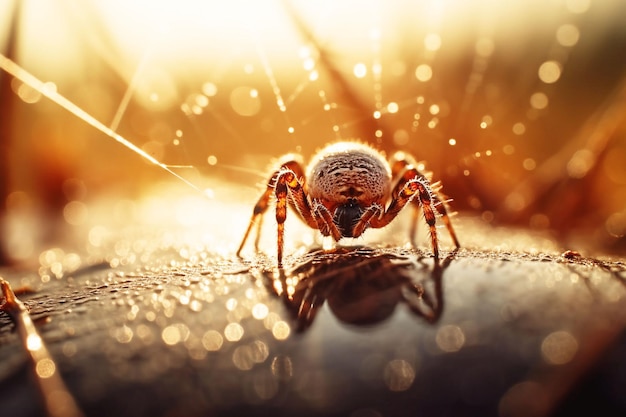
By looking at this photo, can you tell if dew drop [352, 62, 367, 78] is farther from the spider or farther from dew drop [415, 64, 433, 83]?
the spider

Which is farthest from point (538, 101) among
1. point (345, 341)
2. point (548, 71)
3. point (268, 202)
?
point (345, 341)

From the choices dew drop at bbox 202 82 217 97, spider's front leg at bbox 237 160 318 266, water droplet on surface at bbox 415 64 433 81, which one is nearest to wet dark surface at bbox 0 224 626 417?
spider's front leg at bbox 237 160 318 266

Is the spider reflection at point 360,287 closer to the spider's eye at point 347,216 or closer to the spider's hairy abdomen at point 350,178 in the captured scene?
the spider's eye at point 347,216

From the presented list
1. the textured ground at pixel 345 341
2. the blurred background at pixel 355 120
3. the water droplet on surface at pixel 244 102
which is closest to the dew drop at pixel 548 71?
the blurred background at pixel 355 120

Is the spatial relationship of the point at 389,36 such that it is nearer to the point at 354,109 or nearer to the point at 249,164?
the point at 354,109

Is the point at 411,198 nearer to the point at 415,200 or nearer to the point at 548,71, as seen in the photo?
the point at 415,200
